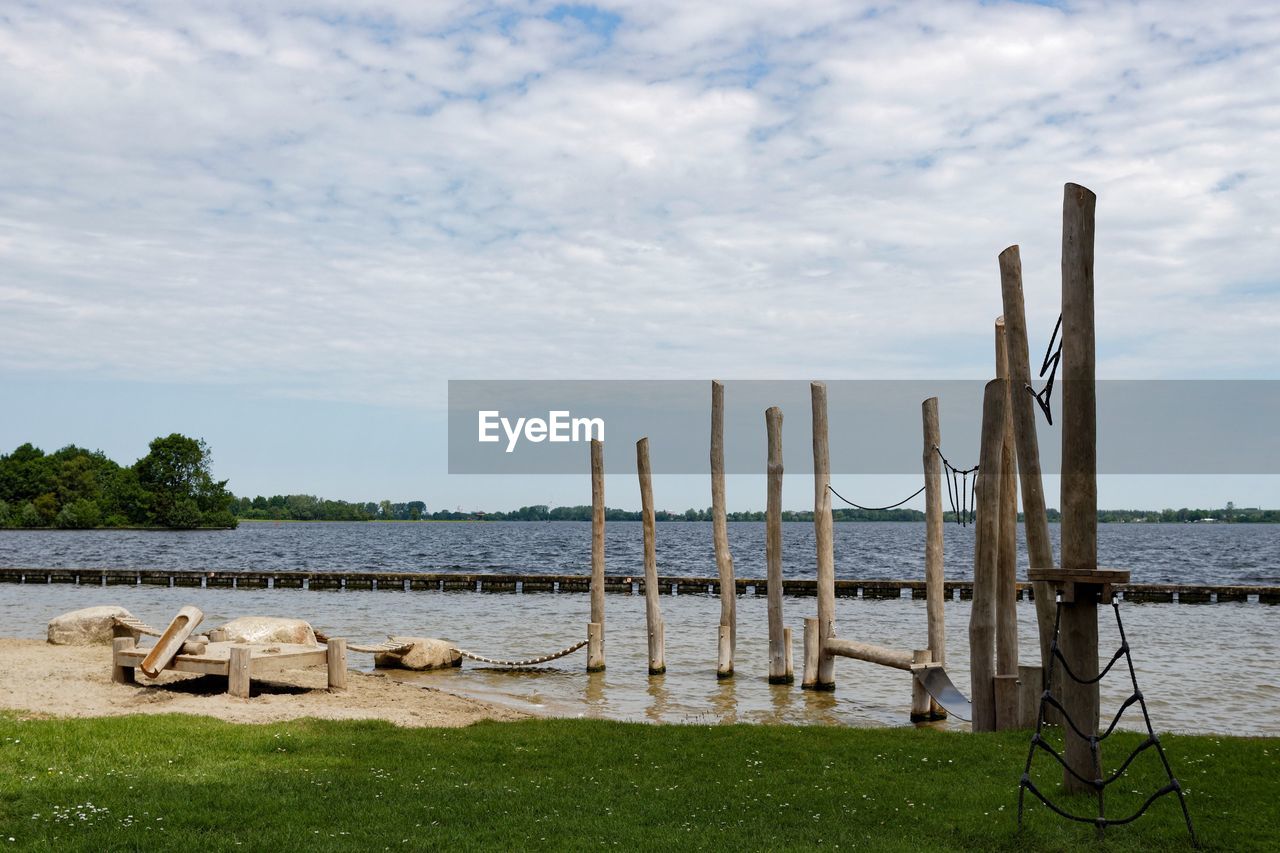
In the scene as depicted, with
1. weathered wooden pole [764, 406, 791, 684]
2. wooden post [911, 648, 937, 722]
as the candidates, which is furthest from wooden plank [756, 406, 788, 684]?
wooden post [911, 648, 937, 722]

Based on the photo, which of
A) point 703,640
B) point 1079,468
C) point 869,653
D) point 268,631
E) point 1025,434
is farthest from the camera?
point 703,640

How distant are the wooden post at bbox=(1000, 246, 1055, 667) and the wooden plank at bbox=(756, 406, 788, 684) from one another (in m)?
6.02

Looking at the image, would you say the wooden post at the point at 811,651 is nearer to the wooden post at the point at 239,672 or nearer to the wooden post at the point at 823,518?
the wooden post at the point at 823,518

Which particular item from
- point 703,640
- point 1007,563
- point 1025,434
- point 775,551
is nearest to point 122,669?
point 775,551

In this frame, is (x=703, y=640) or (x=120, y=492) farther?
(x=120, y=492)

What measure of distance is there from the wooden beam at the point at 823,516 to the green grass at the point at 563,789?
17.5ft

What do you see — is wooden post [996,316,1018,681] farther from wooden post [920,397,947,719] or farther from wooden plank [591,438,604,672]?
wooden plank [591,438,604,672]

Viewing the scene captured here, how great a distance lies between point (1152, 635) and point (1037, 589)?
18798 mm

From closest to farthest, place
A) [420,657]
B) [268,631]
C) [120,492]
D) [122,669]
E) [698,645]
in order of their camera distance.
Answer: [122,669] < [268,631] < [420,657] < [698,645] < [120,492]

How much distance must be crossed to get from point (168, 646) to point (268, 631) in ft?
11.3

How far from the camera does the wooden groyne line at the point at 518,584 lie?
37.8 m

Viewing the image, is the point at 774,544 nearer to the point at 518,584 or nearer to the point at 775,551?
the point at 775,551

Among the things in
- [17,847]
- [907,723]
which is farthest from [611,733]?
[17,847]

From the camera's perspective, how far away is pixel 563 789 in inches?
331
